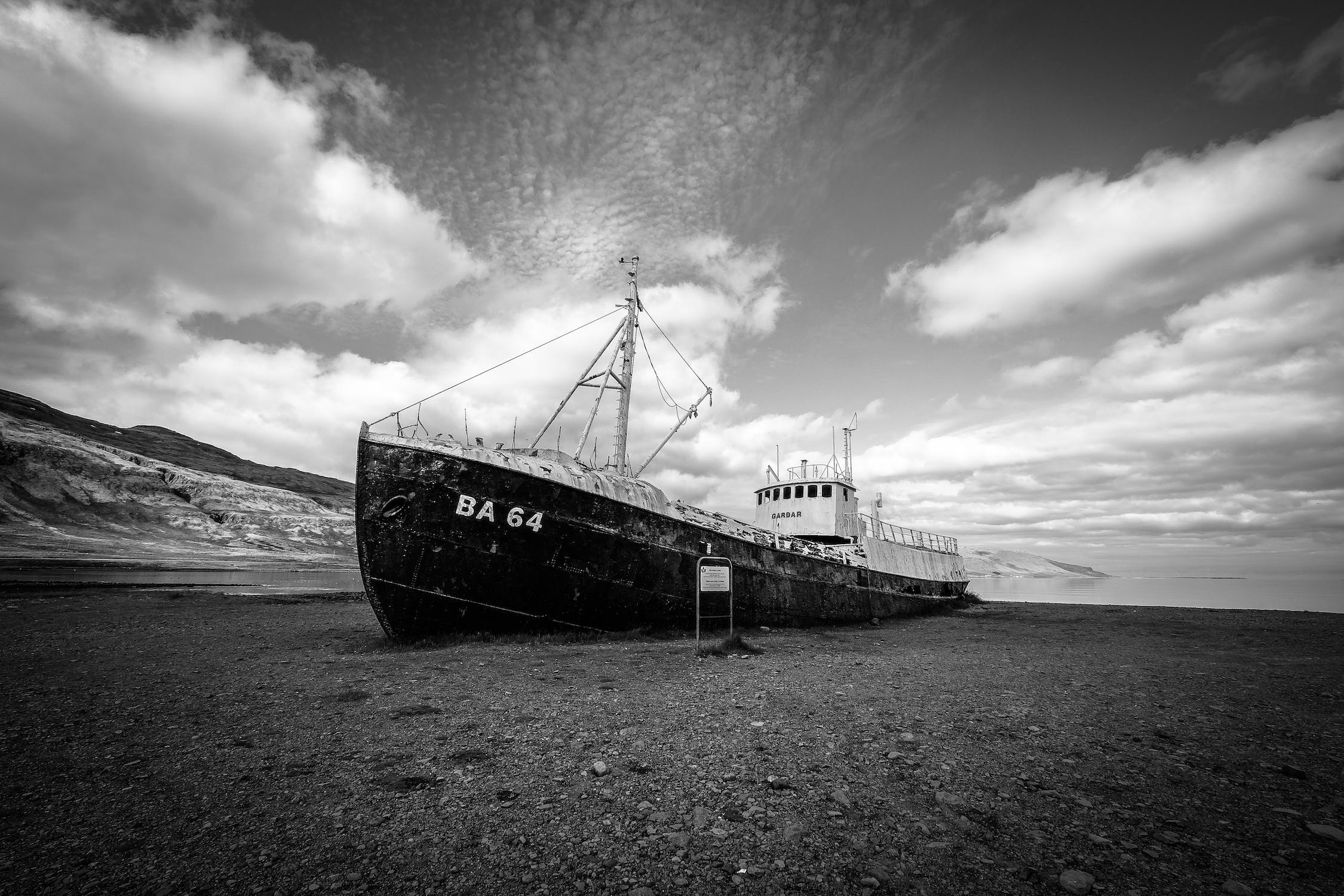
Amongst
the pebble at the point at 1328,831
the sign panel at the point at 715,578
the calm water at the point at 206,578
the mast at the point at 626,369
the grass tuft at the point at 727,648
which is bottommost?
the calm water at the point at 206,578

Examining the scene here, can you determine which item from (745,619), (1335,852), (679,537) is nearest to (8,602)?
(679,537)

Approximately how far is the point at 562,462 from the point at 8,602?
19.3 metres

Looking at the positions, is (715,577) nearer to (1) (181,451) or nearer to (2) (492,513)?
(2) (492,513)

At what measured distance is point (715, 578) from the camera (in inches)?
450

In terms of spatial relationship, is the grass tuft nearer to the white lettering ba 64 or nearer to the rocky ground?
the rocky ground

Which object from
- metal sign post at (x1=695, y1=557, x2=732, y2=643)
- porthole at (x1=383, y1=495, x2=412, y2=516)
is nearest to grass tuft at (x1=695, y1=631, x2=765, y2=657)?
metal sign post at (x1=695, y1=557, x2=732, y2=643)

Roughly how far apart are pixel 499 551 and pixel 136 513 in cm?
8621

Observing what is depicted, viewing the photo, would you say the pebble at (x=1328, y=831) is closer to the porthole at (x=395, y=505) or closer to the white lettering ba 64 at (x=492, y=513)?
the white lettering ba 64 at (x=492, y=513)

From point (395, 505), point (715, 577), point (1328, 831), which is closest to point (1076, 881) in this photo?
point (1328, 831)

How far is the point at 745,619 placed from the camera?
14.6 meters

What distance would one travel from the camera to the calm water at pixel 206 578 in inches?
1061

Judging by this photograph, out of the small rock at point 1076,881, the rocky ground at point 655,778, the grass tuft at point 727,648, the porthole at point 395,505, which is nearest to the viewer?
the small rock at point 1076,881

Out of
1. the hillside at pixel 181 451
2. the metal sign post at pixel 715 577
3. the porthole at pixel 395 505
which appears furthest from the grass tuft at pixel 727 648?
the hillside at pixel 181 451

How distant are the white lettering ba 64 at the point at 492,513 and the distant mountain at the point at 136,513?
51919mm
